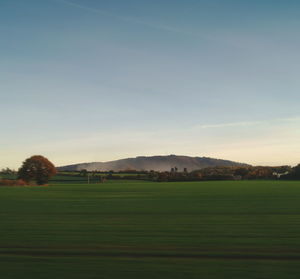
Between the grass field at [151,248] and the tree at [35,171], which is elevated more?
the tree at [35,171]

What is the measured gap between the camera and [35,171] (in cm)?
7269

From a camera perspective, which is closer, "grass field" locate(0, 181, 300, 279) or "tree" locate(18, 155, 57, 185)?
"grass field" locate(0, 181, 300, 279)

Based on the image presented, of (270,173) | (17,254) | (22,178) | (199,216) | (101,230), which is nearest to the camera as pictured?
(17,254)

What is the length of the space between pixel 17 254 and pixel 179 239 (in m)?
4.81

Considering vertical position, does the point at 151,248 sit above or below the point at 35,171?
below

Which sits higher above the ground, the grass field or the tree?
the tree

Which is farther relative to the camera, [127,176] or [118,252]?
[127,176]

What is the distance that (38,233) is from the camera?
1295 centimetres

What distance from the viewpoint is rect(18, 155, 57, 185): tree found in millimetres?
72625

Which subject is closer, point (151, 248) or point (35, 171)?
point (151, 248)

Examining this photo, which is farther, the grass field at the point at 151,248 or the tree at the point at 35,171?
the tree at the point at 35,171

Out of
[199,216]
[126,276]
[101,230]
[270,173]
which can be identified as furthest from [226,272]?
[270,173]

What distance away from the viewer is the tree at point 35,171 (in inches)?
2859

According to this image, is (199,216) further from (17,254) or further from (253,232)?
(17,254)
